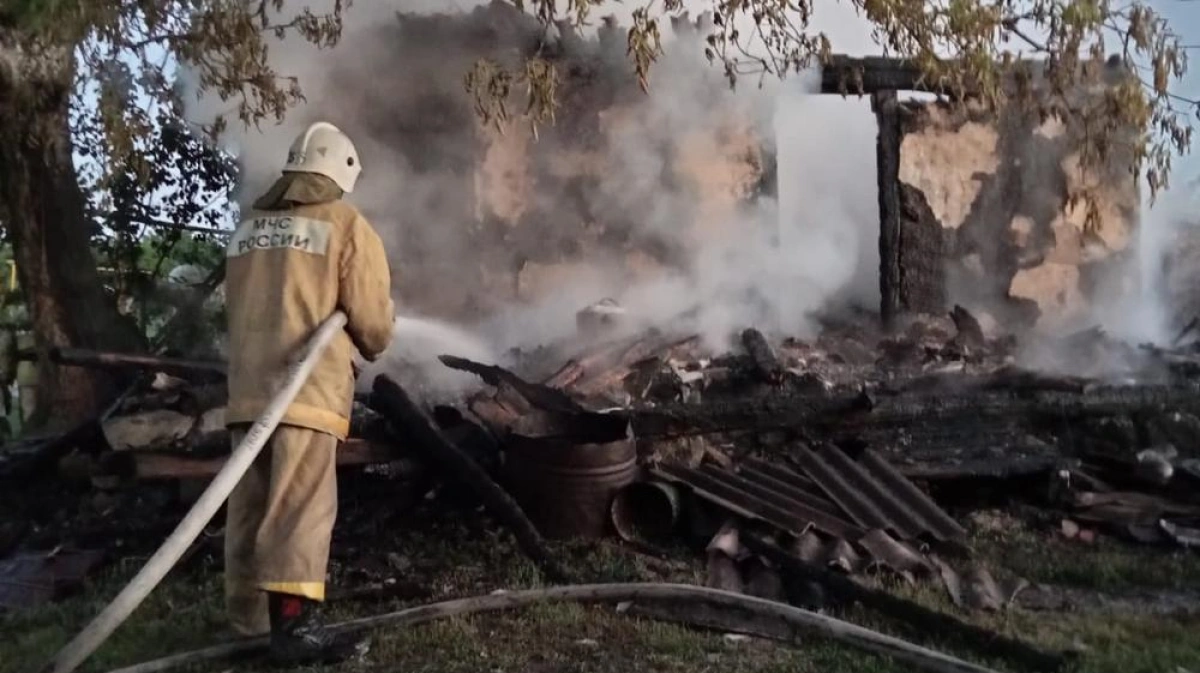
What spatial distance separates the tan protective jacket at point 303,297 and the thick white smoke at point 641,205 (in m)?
4.53

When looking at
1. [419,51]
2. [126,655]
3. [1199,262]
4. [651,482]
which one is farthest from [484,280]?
[1199,262]

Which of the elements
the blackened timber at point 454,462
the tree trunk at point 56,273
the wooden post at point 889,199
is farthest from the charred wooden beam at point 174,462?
the wooden post at point 889,199

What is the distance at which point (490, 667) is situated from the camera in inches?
179

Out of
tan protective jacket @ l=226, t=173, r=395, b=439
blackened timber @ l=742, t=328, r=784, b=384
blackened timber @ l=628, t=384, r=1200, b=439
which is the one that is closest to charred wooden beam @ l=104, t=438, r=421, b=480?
blackened timber @ l=628, t=384, r=1200, b=439

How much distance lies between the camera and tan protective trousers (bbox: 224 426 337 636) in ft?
14.1

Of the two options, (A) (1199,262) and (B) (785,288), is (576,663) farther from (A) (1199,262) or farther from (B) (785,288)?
(A) (1199,262)

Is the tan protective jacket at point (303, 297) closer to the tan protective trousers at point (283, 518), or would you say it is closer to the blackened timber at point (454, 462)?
the tan protective trousers at point (283, 518)

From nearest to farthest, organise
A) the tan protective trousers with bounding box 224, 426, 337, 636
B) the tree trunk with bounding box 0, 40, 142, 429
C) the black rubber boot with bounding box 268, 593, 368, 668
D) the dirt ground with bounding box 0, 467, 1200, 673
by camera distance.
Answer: the tan protective trousers with bounding box 224, 426, 337, 636
the black rubber boot with bounding box 268, 593, 368, 668
the dirt ground with bounding box 0, 467, 1200, 673
the tree trunk with bounding box 0, 40, 142, 429

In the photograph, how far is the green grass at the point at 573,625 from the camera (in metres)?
4.57

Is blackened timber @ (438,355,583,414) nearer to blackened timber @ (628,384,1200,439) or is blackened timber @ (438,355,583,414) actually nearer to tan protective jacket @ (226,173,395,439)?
blackened timber @ (628,384,1200,439)

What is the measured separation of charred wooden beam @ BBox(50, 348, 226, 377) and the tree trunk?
1279mm

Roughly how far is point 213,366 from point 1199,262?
36.6 feet

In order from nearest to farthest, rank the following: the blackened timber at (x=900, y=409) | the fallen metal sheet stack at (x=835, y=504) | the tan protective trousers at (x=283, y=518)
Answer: the tan protective trousers at (x=283, y=518) → the fallen metal sheet stack at (x=835, y=504) → the blackened timber at (x=900, y=409)

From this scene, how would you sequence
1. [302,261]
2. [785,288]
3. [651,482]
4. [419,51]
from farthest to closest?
[785,288] < [419,51] < [651,482] < [302,261]
